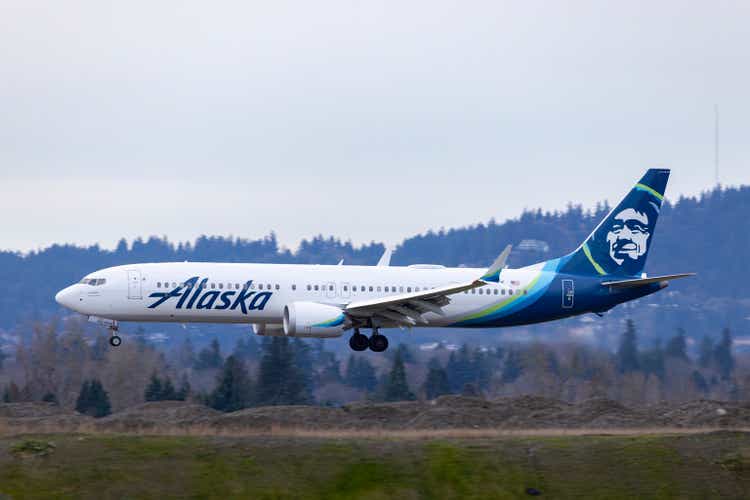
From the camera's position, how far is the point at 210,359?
100438mm

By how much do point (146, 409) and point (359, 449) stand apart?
673 inches

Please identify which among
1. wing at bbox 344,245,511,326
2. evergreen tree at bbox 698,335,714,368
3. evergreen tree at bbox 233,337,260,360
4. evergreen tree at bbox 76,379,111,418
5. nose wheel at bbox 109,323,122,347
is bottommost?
evergreen tree at bbox 76,379,111,418

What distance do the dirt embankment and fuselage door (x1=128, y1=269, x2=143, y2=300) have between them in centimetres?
473

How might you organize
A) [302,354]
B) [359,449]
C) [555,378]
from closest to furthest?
1. [359,449]
2. [555,378]
3. [302,354]

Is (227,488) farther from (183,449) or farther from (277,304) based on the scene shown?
(277,304)

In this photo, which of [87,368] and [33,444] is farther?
[87,368]

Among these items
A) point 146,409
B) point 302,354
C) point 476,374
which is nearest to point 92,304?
point 146,409

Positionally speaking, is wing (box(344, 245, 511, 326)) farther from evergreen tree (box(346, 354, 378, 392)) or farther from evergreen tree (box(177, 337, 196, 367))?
evergreen tree (box(177, 337, 196, 367))

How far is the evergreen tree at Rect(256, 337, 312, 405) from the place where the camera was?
253 ft

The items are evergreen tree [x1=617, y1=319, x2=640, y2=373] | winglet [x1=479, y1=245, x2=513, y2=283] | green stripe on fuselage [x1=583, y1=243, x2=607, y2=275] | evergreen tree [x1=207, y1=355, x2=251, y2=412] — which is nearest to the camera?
winglet [x1=479, y1=245, x2=513, y2=283]

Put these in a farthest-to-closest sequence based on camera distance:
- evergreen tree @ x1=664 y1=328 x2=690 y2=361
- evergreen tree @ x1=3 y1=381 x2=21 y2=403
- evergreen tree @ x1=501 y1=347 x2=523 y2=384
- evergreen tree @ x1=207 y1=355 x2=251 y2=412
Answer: evergreen tree @ x1=501 y1=347 x2=523 y2=384
evergreen tree @ x1=664 y1=328 x2=690 y2=361
evergreen tree @ x1=3 y1=381 x2=21 y2=403
evergreen tree @ x1=207 y1=355 x2=251 y2=412

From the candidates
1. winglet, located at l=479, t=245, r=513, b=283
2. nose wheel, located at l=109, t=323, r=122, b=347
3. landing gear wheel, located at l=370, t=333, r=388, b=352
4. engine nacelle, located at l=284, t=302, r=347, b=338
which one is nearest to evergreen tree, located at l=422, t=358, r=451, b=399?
landing gear wheel, located at l=370, t=333, r=388, b=352

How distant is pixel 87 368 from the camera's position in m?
87.0

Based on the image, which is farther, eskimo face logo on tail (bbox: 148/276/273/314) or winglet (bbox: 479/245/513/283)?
eskimo face logo on tail (bbox: 148/276/273/314)
